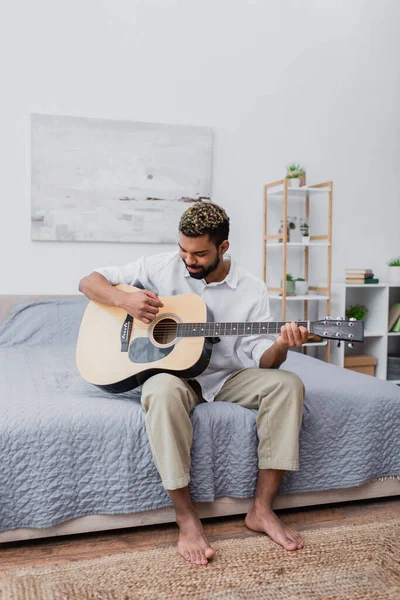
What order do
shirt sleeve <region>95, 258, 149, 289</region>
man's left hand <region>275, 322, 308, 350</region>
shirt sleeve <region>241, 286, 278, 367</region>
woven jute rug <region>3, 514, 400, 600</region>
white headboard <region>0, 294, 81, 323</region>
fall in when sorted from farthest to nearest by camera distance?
1. white headboard <region>0, 294, 81, 323</region>
2. shirt sleeve <region>95, 258, 149, 289</region>
3. shirt sleeve <region>241, 286, 278, 367</region>
4. man's left hand <region>275, 322, 308, 350</region>
5. woven jute rug <region>3, 514, 400, 600</region>

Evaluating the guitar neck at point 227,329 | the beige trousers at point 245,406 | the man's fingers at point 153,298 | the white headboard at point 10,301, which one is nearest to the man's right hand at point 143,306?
the man's fingers at point 153,298

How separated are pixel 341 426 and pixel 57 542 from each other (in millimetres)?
919

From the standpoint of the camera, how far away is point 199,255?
1.78 m

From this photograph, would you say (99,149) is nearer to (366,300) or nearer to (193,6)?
(193,6)

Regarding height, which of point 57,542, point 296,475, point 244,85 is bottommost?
point 57,542

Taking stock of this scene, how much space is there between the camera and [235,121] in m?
3.52

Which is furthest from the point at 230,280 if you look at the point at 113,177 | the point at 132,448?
the point at 113,177

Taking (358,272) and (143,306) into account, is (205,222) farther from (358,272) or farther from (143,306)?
(358,272)

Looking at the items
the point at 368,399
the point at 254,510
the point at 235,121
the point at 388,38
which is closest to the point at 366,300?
the point at 235,121

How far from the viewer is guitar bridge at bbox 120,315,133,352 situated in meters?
1.78

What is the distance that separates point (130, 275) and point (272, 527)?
91 cm

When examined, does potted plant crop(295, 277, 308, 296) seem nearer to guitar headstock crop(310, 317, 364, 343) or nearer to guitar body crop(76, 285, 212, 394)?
guitar body crop(76, 285, 212, 394)

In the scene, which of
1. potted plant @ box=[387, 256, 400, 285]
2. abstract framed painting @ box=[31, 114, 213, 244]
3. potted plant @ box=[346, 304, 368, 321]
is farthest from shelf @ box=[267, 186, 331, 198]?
potted plant @ box=[346, 304, 368, 321]

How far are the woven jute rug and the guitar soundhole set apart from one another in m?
0.58
